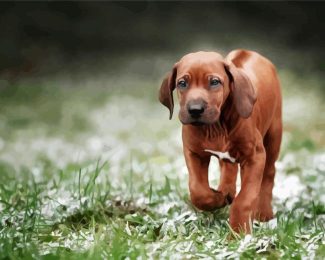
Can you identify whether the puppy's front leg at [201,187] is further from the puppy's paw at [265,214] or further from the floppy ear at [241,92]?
the puppy's paw at [265,214]

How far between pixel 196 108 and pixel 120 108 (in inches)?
399

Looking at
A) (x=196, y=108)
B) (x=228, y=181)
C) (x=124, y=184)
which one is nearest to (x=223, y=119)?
(x=196, y=108)

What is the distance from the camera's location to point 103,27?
20.7 metres

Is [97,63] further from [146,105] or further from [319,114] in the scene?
[319,114]

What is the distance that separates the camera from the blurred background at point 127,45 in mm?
15883

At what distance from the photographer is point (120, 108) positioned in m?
14.7

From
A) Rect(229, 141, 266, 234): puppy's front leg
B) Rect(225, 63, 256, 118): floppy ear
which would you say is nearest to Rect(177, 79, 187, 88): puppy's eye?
Rect(225, 63, 256, 118): floppy ear

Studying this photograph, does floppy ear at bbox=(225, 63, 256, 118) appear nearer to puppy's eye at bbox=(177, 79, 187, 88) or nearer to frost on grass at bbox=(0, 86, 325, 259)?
puppy's eye at bbox=(177, 79, 187, 88)

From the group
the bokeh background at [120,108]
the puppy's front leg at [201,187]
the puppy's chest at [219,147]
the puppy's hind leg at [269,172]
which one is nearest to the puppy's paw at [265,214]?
the puppy's hind leg at [269,172]

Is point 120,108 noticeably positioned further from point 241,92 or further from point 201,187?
point 241,92

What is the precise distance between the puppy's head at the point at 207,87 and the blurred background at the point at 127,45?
9455 millimetres

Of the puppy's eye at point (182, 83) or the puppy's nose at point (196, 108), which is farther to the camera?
the puppy's eye at point (182, 83)

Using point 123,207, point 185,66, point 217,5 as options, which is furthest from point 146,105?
point 185,66

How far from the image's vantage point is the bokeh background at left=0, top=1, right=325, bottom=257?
579 centimetres
